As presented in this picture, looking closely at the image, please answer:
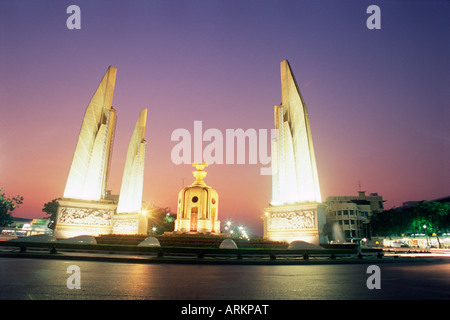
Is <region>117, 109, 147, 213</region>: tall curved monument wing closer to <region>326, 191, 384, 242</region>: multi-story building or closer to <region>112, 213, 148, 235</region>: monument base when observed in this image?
<region>112, 213, 148, 235</region>: monument base

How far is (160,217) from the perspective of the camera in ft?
174

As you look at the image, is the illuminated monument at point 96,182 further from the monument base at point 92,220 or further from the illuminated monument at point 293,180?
the illuminated monument at point 293,180

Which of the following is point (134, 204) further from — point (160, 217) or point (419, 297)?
point (419, 297)

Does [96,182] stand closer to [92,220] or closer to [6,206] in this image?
[92,220]

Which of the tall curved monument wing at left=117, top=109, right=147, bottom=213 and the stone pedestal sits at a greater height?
the tall curved monument wing at left=117, top=109, right=147, bottom=213

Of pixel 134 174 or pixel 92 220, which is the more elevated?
pixel 134 174

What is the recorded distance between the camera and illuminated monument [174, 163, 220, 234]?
3347 cm

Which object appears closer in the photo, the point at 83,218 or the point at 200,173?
the point at 83,218

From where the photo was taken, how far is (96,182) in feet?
89.0

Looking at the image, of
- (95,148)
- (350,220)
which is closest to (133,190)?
(95,148)

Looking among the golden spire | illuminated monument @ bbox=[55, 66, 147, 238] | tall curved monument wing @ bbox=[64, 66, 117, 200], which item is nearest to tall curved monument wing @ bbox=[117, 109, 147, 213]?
illuminated monument @ bbox=[55, 66, 147, 238]

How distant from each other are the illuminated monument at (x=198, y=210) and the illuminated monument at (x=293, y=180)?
434 inches

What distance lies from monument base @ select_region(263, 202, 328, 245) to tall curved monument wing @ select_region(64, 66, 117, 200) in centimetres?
1759

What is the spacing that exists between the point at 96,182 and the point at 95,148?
3.61 metres
